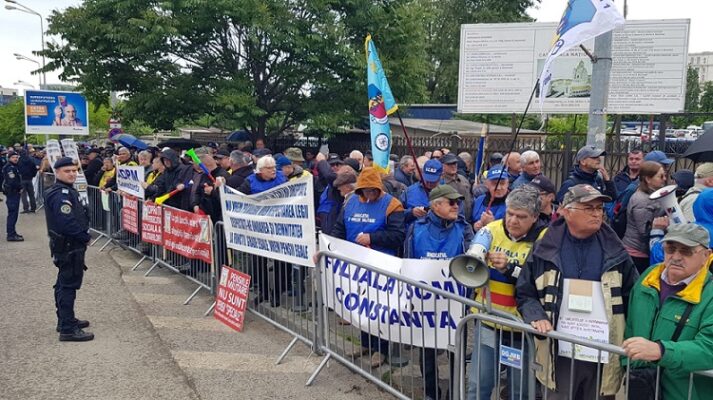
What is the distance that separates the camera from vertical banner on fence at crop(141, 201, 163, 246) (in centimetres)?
846

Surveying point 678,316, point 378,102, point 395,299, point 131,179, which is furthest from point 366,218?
point 131,179

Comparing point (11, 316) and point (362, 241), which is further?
point (11, 316)

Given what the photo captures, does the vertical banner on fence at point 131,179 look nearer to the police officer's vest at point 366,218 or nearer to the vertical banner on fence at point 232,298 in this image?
the vertical banner on fence at point 232,298

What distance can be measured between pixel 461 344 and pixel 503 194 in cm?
247

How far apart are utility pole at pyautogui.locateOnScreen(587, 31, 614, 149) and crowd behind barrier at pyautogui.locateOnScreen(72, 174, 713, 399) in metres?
3.45

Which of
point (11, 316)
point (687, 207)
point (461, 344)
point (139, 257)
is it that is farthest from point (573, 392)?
point (139, 257)

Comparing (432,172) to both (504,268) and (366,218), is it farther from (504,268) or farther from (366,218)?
(504,268)

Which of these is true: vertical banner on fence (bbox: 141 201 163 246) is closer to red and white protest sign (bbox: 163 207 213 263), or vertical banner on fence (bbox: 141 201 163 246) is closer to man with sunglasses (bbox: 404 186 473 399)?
red and white protest sign (bbox: 163 207 213 263)

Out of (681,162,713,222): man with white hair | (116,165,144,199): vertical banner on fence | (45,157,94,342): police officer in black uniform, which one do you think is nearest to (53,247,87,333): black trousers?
(45,157,94,342): police officer in black uniform

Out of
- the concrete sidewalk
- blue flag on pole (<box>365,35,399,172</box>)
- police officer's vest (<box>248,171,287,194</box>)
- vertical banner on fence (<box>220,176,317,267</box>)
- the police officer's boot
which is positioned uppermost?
blue flag on pole (<box>365,35,399,172</box>)

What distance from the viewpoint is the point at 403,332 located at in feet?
14.3

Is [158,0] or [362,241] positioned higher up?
[158,0]

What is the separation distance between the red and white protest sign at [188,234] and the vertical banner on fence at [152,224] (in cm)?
18

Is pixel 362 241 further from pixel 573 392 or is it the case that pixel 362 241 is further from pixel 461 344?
pixel 573 392
